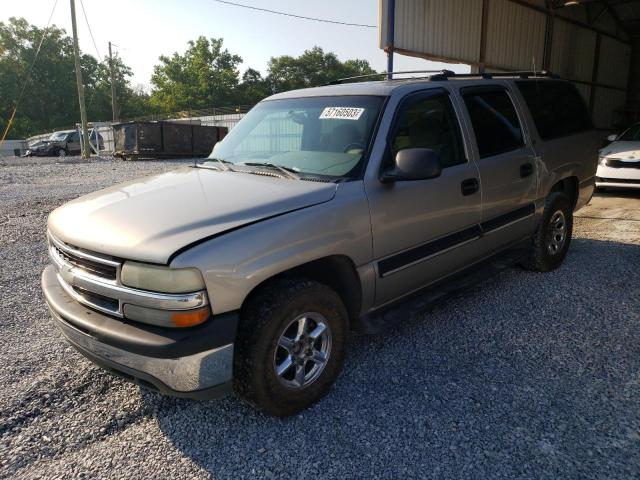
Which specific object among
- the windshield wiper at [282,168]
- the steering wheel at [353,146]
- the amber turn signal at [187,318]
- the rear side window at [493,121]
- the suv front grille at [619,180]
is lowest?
the suv front grille at [619,180]

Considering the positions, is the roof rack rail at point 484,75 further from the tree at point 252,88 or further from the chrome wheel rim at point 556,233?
the tree at point 252,88

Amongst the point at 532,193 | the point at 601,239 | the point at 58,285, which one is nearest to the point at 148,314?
the point at 58,285

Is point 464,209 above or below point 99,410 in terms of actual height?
above

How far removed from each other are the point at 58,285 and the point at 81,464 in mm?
1018

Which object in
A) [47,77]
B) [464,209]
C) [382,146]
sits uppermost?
[47,77]

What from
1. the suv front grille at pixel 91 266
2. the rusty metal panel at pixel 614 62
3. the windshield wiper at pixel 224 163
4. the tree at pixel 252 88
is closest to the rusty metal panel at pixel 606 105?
the rusty metal panel at pixel 614 62

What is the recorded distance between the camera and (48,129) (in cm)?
5956

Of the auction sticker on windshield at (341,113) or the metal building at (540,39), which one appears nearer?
the auction sticker on windshield at (341,113)

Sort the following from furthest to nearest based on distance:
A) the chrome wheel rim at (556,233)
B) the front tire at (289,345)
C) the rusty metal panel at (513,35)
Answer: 1. the rusty metal panel at (513,35)
2. the chrome wheel rim at (556,233)
3. the front tire at (289,345)

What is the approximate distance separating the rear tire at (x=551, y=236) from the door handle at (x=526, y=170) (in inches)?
21.4

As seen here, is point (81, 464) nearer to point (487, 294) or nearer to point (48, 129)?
point (487, 294)

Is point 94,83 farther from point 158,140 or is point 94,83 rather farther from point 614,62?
point 614,62

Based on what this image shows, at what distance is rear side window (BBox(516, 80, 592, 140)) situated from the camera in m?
4.55

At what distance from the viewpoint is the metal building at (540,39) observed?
10852 mm
